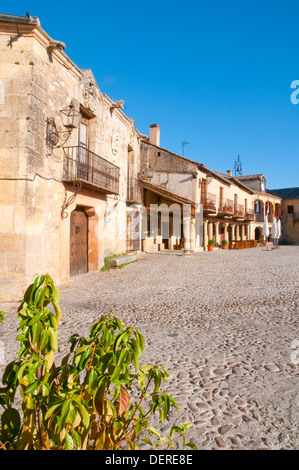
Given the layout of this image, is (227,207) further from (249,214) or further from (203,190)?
(249,214)

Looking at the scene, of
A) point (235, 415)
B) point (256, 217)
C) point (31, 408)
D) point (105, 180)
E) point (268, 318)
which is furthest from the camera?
point (256, 217)

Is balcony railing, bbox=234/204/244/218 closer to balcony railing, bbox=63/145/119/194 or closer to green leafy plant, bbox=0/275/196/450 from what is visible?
balcony railing, bbox=63/145/119/194

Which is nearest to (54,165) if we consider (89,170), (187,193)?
(89,170)

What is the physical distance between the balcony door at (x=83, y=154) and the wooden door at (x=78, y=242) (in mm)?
1258

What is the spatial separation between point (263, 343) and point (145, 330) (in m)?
1.65

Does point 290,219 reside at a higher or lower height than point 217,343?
higher

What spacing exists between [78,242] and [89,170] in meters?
2.31

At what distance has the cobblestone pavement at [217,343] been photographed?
2.57m

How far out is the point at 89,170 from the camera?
10484mm

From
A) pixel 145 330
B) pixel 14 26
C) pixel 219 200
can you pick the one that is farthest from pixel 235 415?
pixel 219 200

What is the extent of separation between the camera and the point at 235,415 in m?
2.68

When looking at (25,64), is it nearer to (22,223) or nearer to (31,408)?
(22,223)

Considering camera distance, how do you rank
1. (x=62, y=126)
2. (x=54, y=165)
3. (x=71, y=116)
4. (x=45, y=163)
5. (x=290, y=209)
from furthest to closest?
1. (x=290, y=209)
2. (x=62, y=126)
3. (x=71, y=116)
4. (x=54, y=165)
5. (x=45, y=163)

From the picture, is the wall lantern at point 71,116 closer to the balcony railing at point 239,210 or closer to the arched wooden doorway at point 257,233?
the balcony railing at point 239,210
